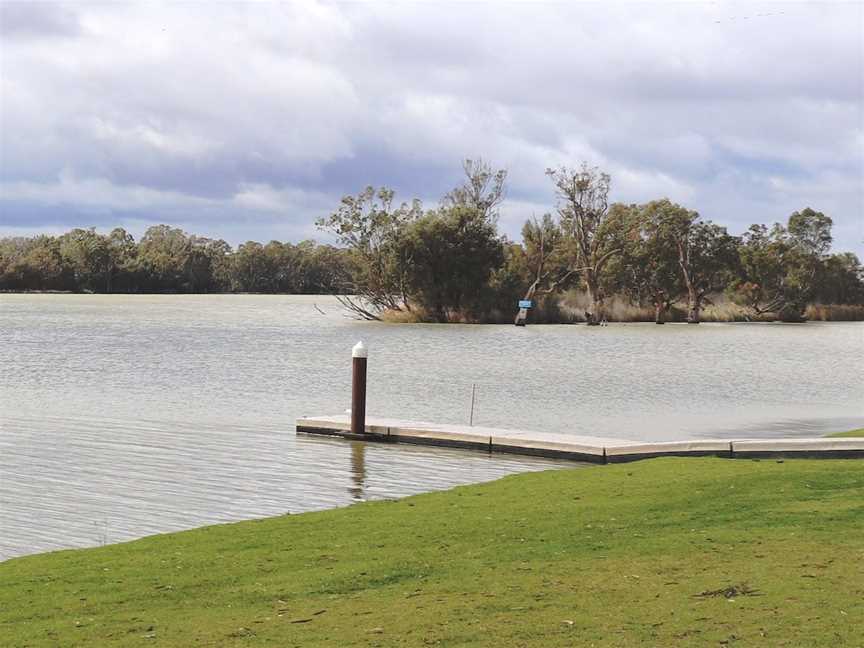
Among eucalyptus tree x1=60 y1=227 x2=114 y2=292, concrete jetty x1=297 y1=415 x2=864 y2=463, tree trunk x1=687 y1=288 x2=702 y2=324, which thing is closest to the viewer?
concrete jetty x1=297 y1=415 x2=864 y2=463

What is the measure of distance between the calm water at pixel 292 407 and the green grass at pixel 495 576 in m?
2.64

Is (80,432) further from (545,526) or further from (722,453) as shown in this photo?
(545,526)

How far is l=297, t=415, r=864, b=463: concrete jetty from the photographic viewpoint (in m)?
14.8

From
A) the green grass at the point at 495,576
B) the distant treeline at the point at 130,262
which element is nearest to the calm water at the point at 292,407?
the green grass at the point at 495,576

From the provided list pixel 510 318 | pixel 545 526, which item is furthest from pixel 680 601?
pixel 510 318

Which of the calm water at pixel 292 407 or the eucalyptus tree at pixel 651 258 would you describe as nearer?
the calm water at pixel 292 407

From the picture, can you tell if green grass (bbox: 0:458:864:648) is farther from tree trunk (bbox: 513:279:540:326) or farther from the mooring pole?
tree trunk (bbox: 513:279:540:326)

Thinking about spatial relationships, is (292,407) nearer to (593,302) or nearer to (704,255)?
(593,302)

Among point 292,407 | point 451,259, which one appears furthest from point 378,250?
point 292,407

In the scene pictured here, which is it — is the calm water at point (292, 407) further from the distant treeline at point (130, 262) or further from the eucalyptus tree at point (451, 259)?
the distant treeline at point (130, 262)

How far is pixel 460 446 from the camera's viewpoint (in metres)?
18.9

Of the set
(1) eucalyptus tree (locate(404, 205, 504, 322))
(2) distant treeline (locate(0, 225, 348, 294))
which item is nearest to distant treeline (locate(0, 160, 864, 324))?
(1) eucalyptus tree (locate(404, 205, 504, 322))

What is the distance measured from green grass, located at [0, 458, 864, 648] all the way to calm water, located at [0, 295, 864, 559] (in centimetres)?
264

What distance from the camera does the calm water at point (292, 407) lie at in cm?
1462
